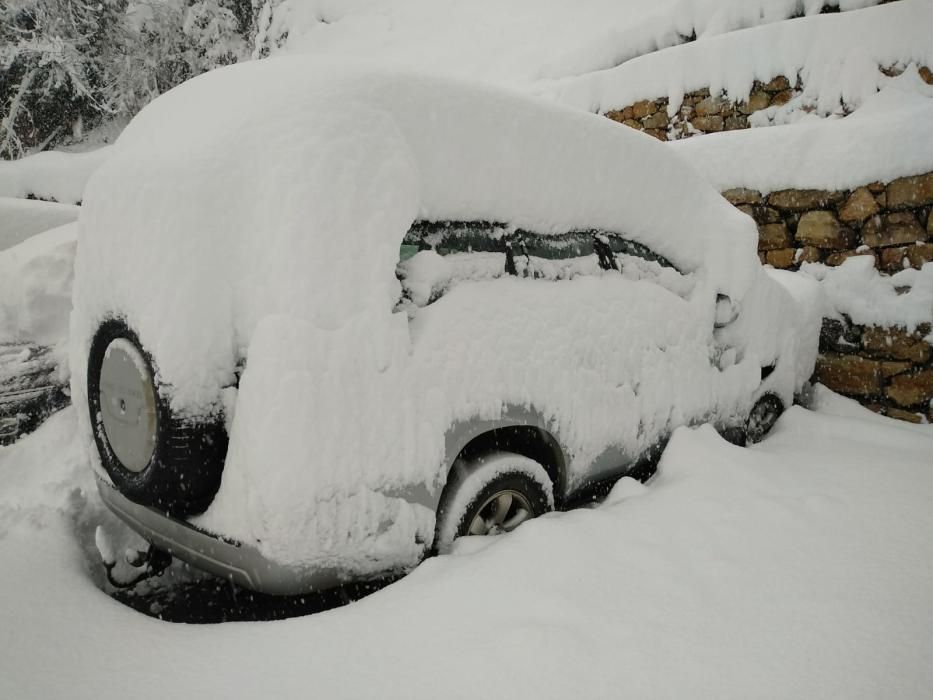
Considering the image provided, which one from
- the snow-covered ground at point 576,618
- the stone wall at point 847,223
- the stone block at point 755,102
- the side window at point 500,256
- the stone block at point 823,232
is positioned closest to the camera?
the snow-covered ground at point 576,618

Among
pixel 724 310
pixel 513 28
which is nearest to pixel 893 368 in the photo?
pixel 724 310

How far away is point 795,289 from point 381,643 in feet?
12.3

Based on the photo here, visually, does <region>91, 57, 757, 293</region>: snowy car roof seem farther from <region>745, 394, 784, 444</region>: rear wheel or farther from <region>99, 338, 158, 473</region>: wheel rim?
<region>745, 394, 784, 444</region>: rear wheel

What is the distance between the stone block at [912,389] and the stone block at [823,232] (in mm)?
1184

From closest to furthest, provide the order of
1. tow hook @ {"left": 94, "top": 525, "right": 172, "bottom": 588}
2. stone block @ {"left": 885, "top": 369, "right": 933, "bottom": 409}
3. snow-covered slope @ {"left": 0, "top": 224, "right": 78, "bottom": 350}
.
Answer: tow hook @ {"left": 94, "top": 525, "right": 172, "bottom": 588} < snow-covered slope @ {"left": 0, "top": 224, "right": 78, "bottom": 350} < stone block @ {"left": 885, "top": 369, "right": 933, "bottom": 409}

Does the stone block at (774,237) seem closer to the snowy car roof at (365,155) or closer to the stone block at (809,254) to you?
the stone block at (809,254)

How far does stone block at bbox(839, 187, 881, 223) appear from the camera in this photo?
4.77m

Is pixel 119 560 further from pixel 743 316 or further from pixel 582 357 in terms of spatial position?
pixel 743 316

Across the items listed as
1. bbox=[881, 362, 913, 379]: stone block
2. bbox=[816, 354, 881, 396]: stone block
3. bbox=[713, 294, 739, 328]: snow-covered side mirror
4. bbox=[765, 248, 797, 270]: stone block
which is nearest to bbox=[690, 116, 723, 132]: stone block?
bbox=[765, 248, 797, 270]: stone block

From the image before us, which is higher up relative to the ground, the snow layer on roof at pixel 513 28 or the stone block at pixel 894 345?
the snow layer on roof at pixel 513 28

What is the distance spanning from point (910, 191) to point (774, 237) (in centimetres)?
108

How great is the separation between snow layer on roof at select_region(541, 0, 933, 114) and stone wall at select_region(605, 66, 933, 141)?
8 cm

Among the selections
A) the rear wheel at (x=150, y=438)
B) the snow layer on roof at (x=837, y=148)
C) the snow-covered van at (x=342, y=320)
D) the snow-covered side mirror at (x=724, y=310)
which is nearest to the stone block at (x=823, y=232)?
the snow layer on roof at (x=837, y=148)

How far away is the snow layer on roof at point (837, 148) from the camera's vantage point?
4621 millimetres
